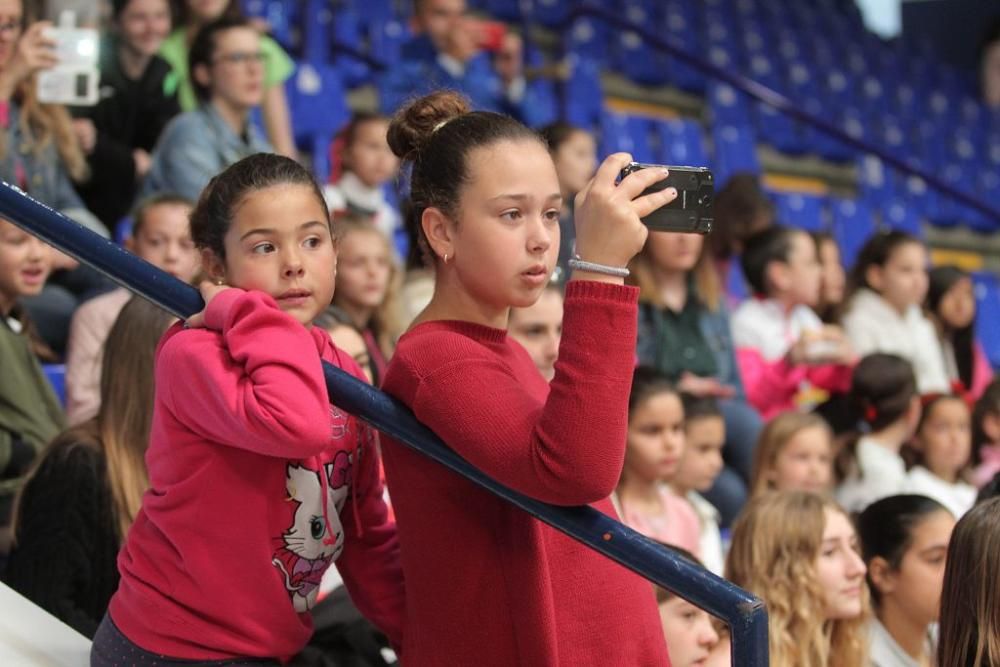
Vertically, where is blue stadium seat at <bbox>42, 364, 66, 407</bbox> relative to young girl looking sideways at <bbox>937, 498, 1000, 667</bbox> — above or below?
below

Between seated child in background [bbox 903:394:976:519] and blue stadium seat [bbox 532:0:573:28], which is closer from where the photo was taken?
seated child in background [bbox 903:394:976:519]

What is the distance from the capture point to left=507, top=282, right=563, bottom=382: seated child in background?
11.0ft

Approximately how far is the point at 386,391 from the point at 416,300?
234 centimetres

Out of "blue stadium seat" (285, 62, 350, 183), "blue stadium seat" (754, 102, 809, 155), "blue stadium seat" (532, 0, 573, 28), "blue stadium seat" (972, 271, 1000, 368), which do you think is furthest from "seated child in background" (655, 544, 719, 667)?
"blue stadium seat" (754, 102, 809, 155)

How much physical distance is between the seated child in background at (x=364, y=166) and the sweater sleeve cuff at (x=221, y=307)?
3.36 meters

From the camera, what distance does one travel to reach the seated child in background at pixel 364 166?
5160 mm

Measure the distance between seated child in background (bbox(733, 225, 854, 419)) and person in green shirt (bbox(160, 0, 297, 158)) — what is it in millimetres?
1770

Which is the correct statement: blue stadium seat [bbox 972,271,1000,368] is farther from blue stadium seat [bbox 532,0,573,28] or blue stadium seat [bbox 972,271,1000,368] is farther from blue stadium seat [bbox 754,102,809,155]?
blue stadium seat [bbox 532,0,573,28]

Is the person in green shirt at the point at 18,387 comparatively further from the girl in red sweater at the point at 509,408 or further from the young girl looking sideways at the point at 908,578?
the young girl looking sideways at the point at 908,578

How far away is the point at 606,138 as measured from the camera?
7148 mm

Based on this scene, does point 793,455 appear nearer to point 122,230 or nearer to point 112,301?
point 112,301

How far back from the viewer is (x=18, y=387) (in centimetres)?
305

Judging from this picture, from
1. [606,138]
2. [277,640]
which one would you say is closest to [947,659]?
[277,640]

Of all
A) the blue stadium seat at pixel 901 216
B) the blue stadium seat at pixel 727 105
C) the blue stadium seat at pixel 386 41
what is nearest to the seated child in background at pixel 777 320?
the blue stadium seat at pixel 386 41
